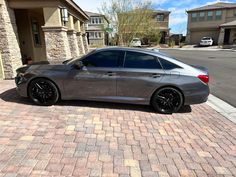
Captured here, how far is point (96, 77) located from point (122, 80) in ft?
2.09

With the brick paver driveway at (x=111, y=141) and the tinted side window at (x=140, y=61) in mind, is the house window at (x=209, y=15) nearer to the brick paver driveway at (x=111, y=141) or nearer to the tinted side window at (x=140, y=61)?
the brick paver driveway at (x=111, y=141)

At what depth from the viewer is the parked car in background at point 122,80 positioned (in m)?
4.75

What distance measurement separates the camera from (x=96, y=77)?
4840 millimetres

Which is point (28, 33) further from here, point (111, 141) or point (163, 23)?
point (163, 23)

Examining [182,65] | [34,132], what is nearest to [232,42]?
[182,65]

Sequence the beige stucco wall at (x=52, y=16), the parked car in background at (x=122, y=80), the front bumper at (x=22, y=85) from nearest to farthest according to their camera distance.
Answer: the parked car in background at (x=122, y=80) → the front bumper at (x=22, y=85) → the beige stucco wall at (x=52, y=16)

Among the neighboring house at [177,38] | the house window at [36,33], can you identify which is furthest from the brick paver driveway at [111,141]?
the neighboring house at [177,38]

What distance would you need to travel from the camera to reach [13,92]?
6039mm

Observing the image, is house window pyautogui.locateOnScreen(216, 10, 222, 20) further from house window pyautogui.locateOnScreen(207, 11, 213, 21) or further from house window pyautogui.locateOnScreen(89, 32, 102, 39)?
house window pyautogui.locateOnScreen(89, 32, 102, 39)

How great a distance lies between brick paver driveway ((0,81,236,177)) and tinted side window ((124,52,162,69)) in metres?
1.12

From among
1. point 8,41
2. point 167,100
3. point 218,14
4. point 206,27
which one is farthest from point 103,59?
point 218,14

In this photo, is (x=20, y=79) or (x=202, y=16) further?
(x=202, y=16)

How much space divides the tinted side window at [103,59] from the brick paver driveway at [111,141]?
109 centimetres

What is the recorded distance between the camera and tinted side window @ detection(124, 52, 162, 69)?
15.8 feet
